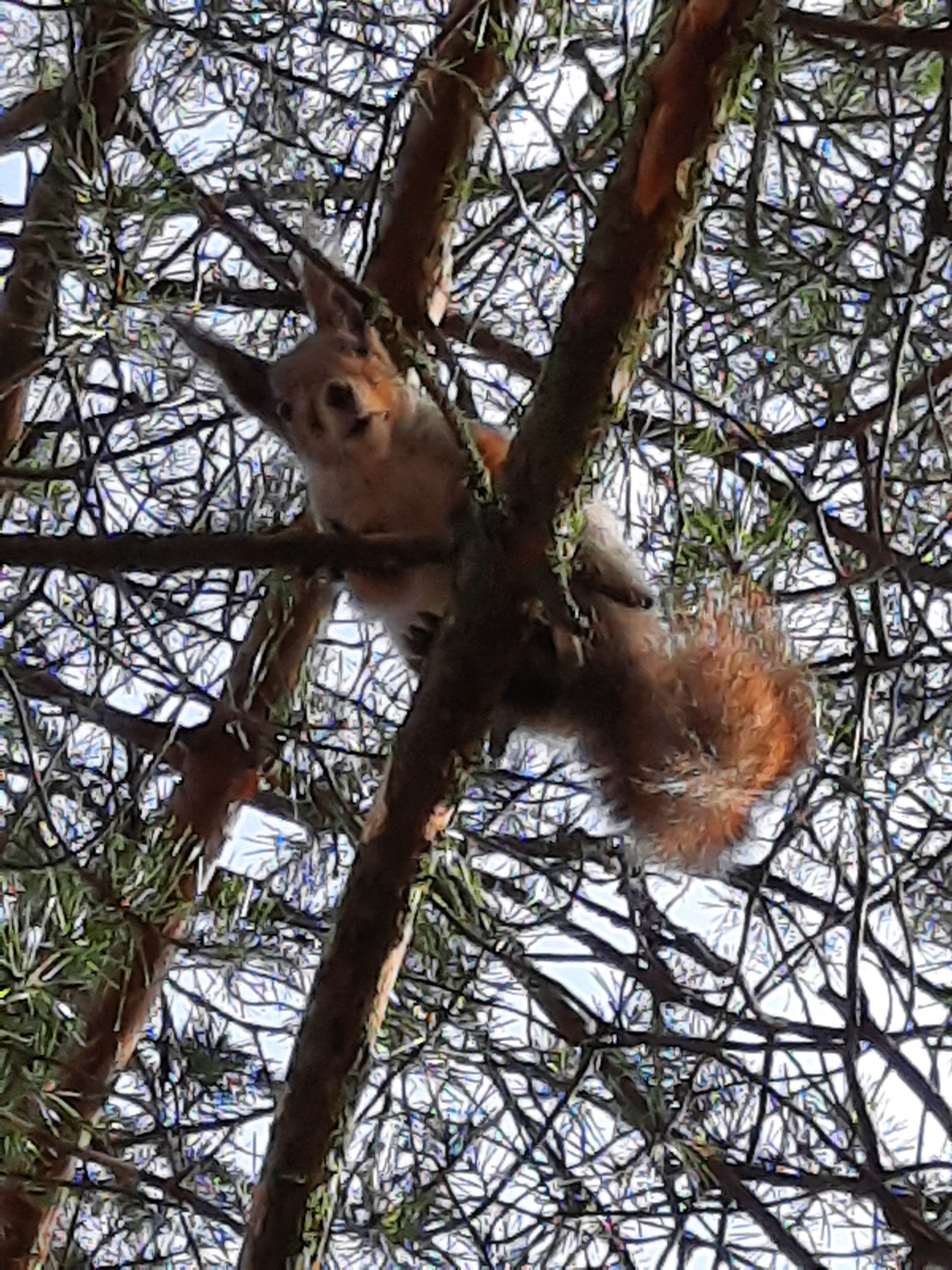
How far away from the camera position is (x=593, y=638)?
2.84 feet

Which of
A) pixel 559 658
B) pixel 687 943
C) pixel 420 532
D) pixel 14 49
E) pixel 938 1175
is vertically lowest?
pixel 938 1175

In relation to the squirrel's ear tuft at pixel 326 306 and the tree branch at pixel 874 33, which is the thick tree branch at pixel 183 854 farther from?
the tree branch at pixel 874 33

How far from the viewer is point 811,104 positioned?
3.43ft

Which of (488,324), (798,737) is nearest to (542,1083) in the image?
(798,737)

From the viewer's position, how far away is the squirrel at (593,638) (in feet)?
3.02

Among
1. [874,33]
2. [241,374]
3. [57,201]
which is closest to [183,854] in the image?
[241,374]

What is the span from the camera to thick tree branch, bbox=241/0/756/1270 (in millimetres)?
666

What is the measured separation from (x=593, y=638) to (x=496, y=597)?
0.54 feet

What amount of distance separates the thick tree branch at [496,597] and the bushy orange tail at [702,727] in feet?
0.74

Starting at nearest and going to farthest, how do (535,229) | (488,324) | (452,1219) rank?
(535,229), (452,1219), (488,324)

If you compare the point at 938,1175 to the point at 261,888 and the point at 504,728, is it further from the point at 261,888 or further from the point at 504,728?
the point at 261,888

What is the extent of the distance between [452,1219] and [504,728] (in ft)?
1.16

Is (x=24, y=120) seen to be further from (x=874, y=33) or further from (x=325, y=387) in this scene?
(x=874, y=33)

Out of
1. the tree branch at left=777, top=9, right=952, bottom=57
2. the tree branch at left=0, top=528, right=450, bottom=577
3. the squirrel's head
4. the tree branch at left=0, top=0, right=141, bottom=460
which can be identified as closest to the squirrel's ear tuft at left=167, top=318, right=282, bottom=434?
the squirrel's head
